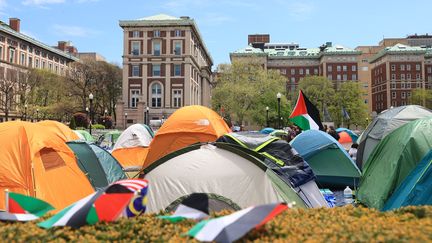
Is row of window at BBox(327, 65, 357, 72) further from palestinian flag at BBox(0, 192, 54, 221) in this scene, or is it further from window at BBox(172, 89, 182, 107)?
palestinian flag at BBox(0, 192, 54, 221)

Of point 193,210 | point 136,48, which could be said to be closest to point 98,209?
point 193,210

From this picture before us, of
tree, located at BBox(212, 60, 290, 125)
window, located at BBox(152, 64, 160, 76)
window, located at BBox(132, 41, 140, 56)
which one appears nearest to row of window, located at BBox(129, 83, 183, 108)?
window, located at BBox(152, 64, 160, 76)

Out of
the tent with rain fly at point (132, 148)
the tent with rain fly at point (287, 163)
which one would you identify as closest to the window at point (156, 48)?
the tent with rain fly at point (132, 148)

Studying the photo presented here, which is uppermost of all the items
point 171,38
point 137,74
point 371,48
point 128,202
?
point 371,48

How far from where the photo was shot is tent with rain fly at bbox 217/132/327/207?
24.8 feet

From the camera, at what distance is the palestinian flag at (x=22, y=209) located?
156 inches

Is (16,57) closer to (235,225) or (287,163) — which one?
(287,163)

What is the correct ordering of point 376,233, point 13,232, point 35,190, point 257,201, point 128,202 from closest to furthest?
1. point 376,233
2. point 13,232
3. point 128,202
4. point 257,201
5. point 35,190

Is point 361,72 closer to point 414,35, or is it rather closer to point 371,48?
point 371,48

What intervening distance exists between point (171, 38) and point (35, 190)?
60.2 metres

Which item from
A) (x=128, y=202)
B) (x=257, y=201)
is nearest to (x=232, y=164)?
(x=257, y=201)

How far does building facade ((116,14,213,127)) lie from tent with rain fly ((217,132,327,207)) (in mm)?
57044

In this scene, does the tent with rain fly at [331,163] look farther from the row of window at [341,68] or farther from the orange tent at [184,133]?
the row of window at [341,68]

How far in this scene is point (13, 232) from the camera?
11.3 feet
